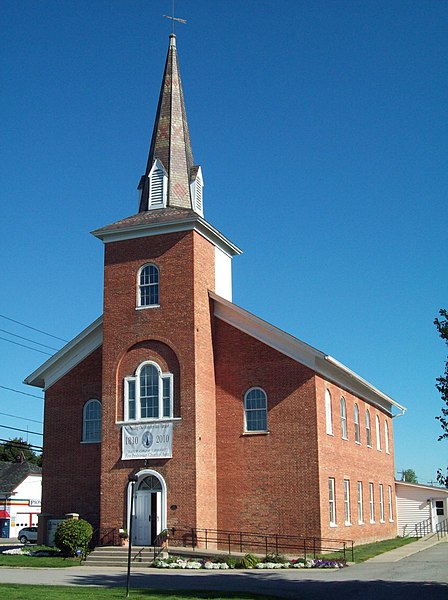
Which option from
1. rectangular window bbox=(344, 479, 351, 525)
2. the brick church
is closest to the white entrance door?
the brick church

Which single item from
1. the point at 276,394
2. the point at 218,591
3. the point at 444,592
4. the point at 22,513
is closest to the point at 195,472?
the point at 276,394

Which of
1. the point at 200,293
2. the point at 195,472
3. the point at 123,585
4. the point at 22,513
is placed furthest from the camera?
the point at 22,513

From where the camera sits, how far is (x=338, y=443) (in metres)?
33.7

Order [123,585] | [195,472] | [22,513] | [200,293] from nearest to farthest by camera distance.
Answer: [123,585], [195,472], [200,293], [22,513]

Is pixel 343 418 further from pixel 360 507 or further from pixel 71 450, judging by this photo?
pixel 71 450

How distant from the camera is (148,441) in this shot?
30.4 metres

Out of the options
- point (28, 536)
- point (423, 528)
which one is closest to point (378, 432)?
point (423, 528)

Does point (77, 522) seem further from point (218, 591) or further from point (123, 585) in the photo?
point (218, 591)

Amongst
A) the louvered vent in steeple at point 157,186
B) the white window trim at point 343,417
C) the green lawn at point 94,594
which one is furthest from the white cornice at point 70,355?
the green lawn at point 94,594

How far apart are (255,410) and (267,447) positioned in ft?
5.08

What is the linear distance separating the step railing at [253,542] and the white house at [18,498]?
42.5 meters

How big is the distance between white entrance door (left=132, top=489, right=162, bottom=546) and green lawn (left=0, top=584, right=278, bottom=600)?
32.0ft

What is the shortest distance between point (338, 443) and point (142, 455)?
8580mm

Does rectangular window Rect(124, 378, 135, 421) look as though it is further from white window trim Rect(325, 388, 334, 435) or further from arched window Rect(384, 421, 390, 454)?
arched window Rect(384, 421, 390, 454)
